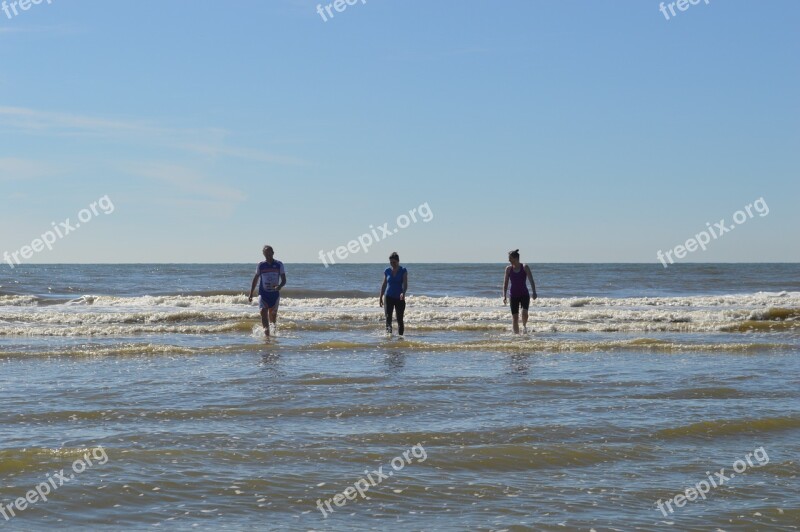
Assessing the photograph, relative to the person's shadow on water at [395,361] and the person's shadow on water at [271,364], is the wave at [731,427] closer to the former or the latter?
the person's shadow on water at [395,361]

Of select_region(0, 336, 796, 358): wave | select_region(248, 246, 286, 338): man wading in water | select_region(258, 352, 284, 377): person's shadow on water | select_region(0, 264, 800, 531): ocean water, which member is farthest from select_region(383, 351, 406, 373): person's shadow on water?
select_region(248, 246, 286, 338): man wading in water

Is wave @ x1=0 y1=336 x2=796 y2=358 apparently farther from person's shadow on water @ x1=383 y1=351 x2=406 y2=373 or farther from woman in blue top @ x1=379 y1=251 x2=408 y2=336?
woman in blue top @ x1=379 y1=251 x2=408 y2=336

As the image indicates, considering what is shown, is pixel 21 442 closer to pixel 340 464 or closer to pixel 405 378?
pixel 340 464

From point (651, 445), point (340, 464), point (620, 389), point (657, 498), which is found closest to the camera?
point (657, 498)

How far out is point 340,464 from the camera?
6070 mm

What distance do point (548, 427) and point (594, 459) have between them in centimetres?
99

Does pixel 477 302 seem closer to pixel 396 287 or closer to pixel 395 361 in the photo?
pixel 396 287

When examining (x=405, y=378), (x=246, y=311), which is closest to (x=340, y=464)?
(x=405, y=378)
